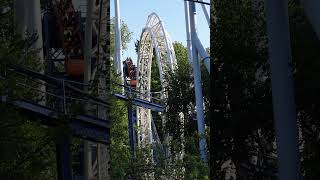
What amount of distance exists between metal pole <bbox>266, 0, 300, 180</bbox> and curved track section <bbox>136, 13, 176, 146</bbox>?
1918 centimetres

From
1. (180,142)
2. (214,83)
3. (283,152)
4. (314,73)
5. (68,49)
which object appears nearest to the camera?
(283,152)

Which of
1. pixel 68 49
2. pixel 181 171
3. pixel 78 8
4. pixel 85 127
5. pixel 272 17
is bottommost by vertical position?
pixel 181 171

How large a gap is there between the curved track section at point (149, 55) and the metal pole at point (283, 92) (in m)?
19.2

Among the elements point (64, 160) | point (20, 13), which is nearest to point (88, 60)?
point (20, 13)

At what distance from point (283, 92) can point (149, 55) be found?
81.9ft

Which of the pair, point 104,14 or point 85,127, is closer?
point 85,127

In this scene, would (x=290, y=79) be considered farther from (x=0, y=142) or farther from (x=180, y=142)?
(x=180, y=142)

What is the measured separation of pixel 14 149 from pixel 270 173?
341 cm

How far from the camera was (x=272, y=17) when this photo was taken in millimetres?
5625

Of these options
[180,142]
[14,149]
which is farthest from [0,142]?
[180,142]

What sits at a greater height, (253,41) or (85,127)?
(253,41)

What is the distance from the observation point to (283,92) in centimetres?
558

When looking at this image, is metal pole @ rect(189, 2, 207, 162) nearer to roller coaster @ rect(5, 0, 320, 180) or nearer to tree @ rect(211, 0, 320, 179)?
roller coaster @ rect(5, 0, 320, 180)

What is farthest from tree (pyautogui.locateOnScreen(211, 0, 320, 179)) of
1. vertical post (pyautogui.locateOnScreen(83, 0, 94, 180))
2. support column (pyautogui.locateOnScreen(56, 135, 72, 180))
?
vertical post (pyautogui.locateOnScreen(83, 0, 94, 180))
